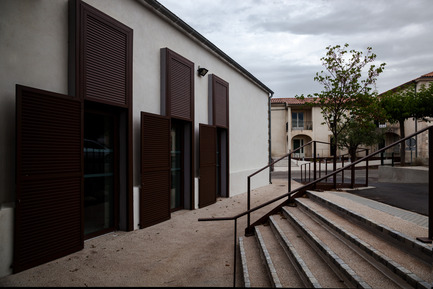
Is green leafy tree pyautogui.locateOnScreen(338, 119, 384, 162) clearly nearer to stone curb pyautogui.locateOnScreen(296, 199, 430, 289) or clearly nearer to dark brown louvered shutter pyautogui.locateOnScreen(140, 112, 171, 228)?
dark brown louvered shutter pyautogui.locateOnScreen(140, 112, 171, 228)

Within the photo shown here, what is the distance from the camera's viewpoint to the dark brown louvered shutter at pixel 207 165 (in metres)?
8.09

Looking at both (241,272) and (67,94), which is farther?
(67,94)

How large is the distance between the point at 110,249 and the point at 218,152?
5.96 metres

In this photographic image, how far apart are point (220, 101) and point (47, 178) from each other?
252 inches

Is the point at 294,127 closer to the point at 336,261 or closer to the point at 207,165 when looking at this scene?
the point at 207,165

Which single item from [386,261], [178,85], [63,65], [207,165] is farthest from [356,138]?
[63,65]

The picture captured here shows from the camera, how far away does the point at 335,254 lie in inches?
123

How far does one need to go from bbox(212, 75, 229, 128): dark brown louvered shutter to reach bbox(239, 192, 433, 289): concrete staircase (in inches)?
198

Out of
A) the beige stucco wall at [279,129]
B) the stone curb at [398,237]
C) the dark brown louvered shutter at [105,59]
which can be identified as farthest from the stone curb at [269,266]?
the beige stucco wall at [279,129]

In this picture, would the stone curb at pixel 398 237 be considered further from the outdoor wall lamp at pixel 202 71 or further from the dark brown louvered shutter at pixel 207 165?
the outdoor wall lamp at pixel 202 71

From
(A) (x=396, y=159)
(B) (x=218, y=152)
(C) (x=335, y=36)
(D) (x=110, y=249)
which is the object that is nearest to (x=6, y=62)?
(D) (x=110, y=249)

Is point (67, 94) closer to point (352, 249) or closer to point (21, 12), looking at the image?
point (21, 12)

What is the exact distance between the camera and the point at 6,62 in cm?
355

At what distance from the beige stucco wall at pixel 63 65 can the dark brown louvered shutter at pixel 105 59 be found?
0.79 ft
